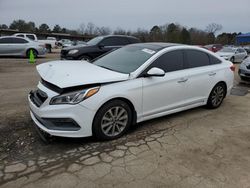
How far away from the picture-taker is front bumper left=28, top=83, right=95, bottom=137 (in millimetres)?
3656

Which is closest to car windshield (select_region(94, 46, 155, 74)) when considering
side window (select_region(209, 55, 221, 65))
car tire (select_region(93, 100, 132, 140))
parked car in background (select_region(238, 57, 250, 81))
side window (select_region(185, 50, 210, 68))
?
car tire (select_region(93, 100, 132, 140))

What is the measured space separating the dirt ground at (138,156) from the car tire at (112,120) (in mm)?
141

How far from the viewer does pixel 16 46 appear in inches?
632

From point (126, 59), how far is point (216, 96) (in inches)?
94.9

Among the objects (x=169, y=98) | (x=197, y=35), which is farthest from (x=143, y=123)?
(x=197, y=35)

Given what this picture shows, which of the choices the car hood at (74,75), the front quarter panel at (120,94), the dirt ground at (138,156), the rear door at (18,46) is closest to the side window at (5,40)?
the rear door at (18,46)

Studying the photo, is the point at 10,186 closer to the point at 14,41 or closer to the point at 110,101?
the point at 110,101

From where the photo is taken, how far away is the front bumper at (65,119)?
12.0 feet

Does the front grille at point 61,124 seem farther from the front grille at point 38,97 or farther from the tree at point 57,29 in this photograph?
the tree at point 57,29

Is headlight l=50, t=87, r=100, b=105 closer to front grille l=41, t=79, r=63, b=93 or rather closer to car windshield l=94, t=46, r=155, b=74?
front grille l=41, t=79, r=63, b=93

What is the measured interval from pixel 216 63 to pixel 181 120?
5.62ft

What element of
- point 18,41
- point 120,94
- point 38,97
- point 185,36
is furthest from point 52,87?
point 185,36

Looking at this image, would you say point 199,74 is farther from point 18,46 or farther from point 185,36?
point 185,36

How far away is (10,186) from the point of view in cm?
291
